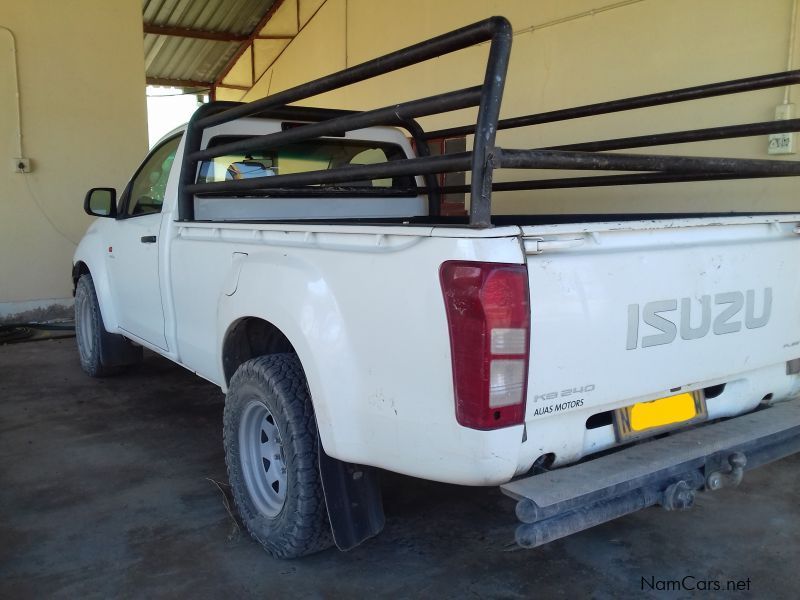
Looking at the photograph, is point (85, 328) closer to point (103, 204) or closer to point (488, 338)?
point (103, 204)

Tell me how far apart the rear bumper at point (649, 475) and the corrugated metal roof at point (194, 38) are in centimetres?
1138


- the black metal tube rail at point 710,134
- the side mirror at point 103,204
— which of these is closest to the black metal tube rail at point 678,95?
the black metal tube rail at point 710,134

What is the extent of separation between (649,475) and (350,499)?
41.3 inches

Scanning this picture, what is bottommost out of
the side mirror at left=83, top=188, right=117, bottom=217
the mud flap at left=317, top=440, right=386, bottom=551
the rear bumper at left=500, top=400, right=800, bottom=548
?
the mud flap at left=317, top=440, right=386, bottom=551

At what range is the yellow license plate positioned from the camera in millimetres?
2232

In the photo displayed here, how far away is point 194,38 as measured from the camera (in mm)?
12727

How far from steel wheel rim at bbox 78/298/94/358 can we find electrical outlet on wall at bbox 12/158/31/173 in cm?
285

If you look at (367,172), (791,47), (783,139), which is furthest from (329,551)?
(791,47)

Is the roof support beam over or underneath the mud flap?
over

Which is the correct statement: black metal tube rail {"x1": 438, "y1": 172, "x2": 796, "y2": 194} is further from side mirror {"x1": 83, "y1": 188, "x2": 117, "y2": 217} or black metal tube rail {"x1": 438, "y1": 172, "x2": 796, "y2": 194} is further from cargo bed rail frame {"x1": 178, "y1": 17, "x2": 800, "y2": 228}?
side mirror {"x1": 83, "y1": 188, "x2": 117, "y2": 217}

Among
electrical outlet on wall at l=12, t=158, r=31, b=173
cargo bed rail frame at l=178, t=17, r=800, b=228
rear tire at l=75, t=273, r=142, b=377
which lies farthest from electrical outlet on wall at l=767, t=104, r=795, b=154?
electrical outlet on wall at l=12, t=158, r=31, b=173

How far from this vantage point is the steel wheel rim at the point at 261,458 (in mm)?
Result: 2857

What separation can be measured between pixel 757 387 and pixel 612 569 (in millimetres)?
920

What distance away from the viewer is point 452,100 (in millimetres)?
2100
